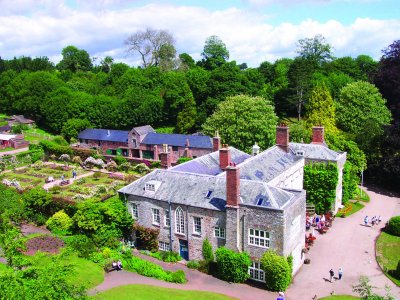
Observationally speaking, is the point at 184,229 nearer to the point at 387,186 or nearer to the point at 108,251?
the point at 108,251

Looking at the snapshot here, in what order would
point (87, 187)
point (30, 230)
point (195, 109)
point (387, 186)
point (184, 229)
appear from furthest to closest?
point (195, 109)
point (387, 186)
point (87, 187)
point (30, 230)
point (184, 229)

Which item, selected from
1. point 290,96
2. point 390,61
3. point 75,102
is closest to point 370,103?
point 390,61

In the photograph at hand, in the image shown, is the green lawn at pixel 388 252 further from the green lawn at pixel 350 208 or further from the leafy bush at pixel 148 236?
the leafy bush at pixel 148 236

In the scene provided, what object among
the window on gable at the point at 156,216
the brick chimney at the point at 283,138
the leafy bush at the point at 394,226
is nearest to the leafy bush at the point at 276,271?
the window on gable at the point at 156,216

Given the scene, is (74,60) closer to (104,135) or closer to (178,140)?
(104,135)

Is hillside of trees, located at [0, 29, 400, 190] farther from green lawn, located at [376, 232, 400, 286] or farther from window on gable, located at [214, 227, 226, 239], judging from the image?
window on gable, located at [214, 227, 226, 239]

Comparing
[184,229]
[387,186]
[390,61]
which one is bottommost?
[387,186]
